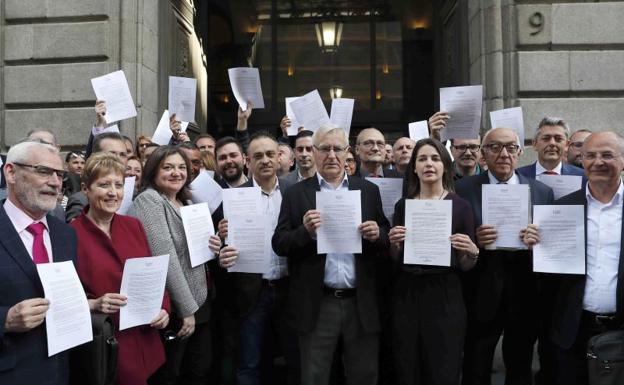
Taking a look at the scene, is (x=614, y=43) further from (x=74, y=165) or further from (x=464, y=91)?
(x=74, y=165)

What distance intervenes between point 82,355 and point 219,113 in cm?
779

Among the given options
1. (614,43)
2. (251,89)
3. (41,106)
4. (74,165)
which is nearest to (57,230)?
(74,165)

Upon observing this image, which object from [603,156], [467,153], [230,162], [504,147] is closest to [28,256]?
[230,162]

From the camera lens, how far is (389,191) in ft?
16.2

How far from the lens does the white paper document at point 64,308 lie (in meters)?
3.21

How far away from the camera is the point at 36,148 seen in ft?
11.1

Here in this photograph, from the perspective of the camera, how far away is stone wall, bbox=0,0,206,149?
838 cm

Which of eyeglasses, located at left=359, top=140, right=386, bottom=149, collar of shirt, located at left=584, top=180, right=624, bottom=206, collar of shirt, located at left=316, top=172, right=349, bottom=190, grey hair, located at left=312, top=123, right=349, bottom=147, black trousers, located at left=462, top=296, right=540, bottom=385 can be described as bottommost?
black trousers, located at left=462, top=296, right=540, bottom=385

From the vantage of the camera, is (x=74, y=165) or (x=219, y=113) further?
(x=219, y=113)

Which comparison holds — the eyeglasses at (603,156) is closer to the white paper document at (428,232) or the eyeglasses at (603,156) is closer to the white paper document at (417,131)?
the white paper document at (428,232)

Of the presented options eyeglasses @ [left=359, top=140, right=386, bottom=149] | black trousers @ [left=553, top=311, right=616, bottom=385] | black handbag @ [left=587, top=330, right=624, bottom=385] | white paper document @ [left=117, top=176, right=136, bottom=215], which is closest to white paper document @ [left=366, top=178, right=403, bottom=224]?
eyeglasses @ [left=359, top=140, right=386, bottom=149]

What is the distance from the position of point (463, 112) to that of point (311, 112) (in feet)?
5.01

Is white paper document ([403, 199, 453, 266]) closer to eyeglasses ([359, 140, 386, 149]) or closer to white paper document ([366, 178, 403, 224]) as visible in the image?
white paper document ([366, 178, 403, 224])

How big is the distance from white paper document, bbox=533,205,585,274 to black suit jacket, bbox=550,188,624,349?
0.41 feet
